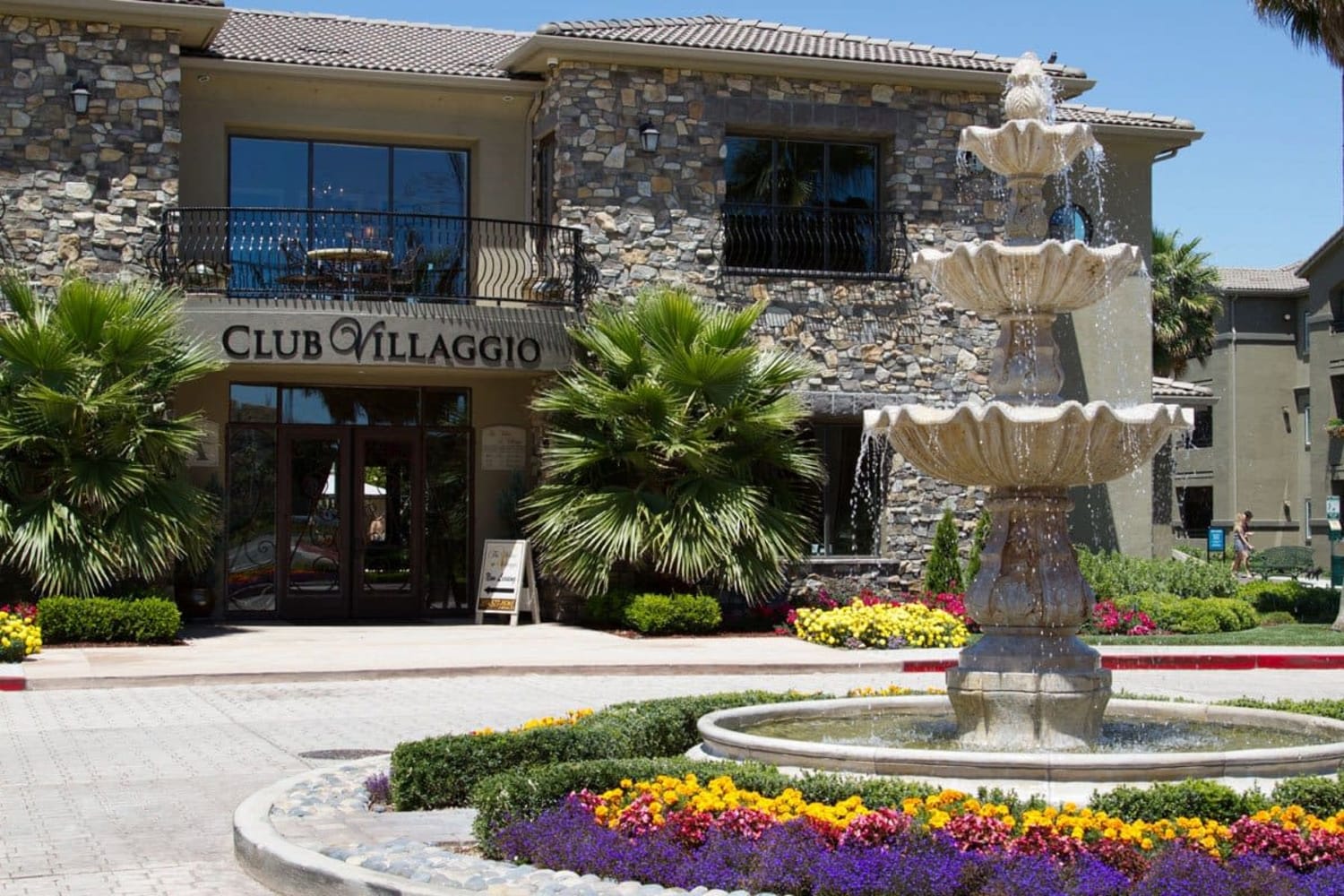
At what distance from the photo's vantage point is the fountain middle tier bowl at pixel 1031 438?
9727 millimetres

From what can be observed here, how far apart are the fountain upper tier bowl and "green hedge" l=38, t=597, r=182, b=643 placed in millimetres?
12489

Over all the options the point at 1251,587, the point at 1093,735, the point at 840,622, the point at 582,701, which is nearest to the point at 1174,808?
the point at 1093,735

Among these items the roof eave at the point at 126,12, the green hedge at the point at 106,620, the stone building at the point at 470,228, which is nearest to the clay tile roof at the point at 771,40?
the stone building at the point at 470,228

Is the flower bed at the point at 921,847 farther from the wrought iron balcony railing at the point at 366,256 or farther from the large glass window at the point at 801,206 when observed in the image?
the large glass window at the point at 801,206

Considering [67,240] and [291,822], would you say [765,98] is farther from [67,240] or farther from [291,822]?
[291,822]

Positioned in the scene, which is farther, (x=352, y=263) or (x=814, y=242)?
(x=814, y=242)

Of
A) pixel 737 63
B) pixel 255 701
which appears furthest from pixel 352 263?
pixel 255 701

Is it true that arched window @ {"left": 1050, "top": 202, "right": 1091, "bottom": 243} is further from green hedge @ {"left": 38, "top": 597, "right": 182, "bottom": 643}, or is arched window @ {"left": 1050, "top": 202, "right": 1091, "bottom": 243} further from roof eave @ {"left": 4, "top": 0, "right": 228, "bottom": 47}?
green hedge @ {"left": 38, "top": 597, "right": 182, "bottom": 643}

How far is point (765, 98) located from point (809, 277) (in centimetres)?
→ 261

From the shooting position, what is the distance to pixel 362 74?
24250mm

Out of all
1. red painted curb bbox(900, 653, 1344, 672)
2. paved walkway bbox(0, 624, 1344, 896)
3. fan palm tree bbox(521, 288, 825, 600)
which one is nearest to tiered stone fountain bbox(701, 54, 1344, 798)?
paved walkway bbox(0, 624, 1344, 896)

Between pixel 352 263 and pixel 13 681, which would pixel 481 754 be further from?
pixel 352 263

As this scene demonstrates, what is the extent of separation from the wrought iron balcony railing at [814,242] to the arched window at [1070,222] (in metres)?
2.89

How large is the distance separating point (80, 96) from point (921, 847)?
18.2 meters
